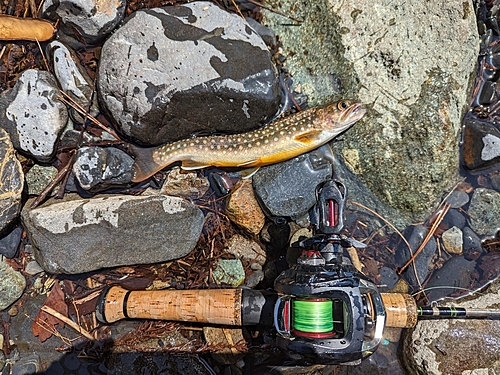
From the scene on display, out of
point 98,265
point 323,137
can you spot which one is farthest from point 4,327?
point 323,137

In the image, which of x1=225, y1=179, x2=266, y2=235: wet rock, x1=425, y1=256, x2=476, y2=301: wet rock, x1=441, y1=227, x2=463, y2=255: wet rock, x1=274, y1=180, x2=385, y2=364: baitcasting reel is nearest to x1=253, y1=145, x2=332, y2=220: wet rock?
x1=225, y1=179, x2=266, y2=235: wet rock

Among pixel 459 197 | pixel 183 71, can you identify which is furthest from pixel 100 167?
pixel 459 197

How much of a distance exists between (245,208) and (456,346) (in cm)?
219

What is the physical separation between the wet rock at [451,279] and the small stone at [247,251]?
162cm

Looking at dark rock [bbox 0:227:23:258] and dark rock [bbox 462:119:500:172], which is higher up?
dark rock [bbox 462:119:500:172]

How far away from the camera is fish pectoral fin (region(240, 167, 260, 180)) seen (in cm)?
384

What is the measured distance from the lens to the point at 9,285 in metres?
3.78

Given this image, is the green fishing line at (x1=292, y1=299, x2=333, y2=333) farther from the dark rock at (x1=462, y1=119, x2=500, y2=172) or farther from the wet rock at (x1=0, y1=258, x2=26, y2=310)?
the wet rock at (x1=0, y1=258, x2=26, y2=310)

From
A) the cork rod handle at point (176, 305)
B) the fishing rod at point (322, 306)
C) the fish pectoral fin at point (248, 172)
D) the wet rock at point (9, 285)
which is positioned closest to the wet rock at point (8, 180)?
the wet rock at point (9, 285)

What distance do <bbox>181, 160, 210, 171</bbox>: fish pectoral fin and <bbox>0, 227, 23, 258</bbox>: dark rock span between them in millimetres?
1664

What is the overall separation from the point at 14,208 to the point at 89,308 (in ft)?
3.76

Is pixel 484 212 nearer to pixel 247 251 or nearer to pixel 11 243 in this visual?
pixel 247 251

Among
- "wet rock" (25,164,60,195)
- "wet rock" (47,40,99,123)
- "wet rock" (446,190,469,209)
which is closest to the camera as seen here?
"wet rock" (47,40,99,123)

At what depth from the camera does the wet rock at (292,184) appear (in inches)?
146
